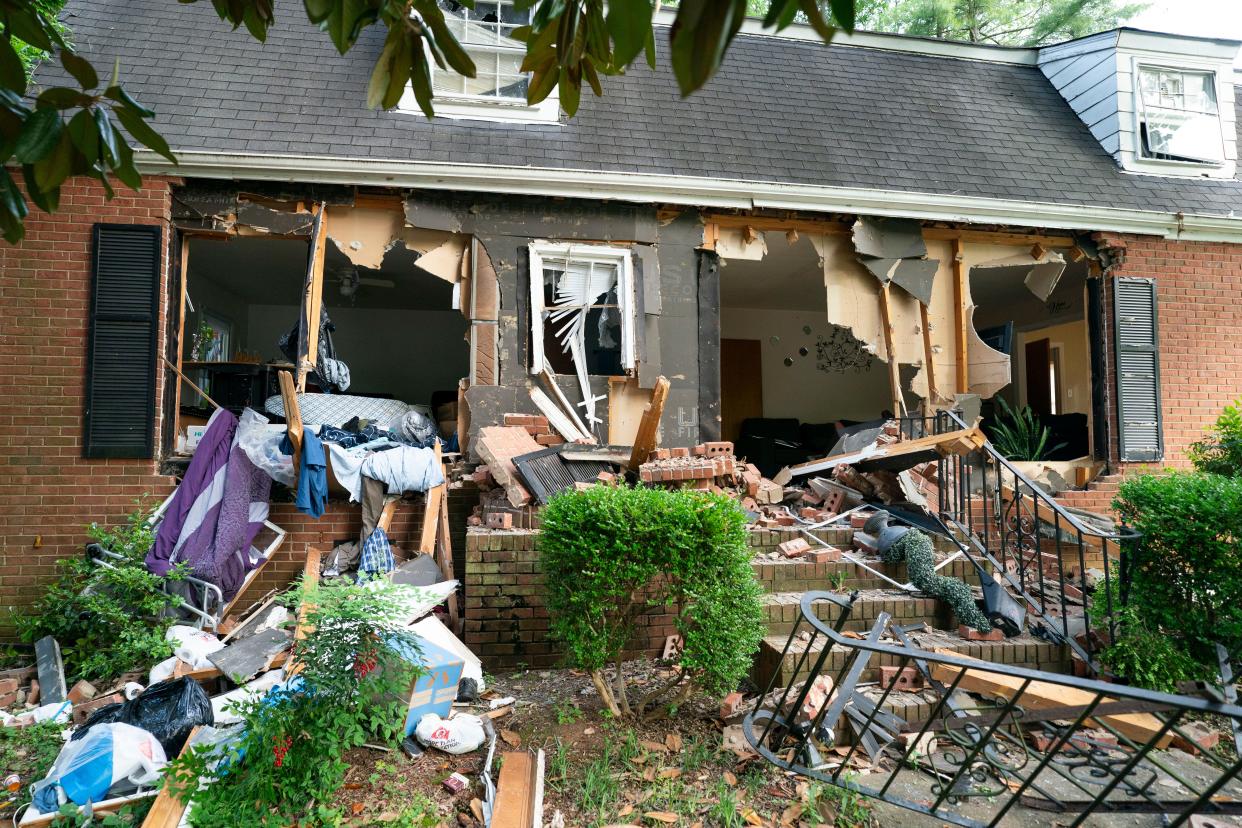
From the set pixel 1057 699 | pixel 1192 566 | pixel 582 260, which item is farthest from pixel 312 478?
pixel 1192 566

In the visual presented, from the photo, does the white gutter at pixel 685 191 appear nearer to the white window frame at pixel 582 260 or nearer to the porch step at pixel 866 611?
the white window frame at pixel 582 260

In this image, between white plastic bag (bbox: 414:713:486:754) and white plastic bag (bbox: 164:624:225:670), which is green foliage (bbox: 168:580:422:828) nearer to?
white plastic bag (bbox: 414:713:486:754)

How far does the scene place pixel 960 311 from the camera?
7.82 meters

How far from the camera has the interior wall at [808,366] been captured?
1259cm

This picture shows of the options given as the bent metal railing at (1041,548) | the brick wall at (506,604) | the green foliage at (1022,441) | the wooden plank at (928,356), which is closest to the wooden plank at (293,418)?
Result: the brick wall at (506,604)

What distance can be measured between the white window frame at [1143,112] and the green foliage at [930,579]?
251 inches

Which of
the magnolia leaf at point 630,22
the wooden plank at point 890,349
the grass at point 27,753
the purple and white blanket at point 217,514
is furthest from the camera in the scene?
the wooden plank at point 890,349

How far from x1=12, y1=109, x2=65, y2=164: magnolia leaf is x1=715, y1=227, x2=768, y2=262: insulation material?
606cm

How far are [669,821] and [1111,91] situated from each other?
9.71 metres

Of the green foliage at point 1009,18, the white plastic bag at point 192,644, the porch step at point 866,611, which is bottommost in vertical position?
the white plastic bag at point 192,644

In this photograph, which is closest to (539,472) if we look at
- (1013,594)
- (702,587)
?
(702,587)

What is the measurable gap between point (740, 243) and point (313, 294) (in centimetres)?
423

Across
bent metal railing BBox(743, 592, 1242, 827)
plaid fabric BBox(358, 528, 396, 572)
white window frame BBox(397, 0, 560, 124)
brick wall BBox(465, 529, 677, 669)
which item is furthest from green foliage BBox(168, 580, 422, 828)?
white window frame BBox(397, 0, 560, 124)

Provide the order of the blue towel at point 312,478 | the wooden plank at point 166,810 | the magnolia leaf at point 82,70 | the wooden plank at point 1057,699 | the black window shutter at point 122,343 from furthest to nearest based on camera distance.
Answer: the black window shutter at point 122,343
the blue towel at point 312,478
the wooden plank at point 1057,699
the wooden plank at point 166,810
the magnolia leaf at point 82,70
